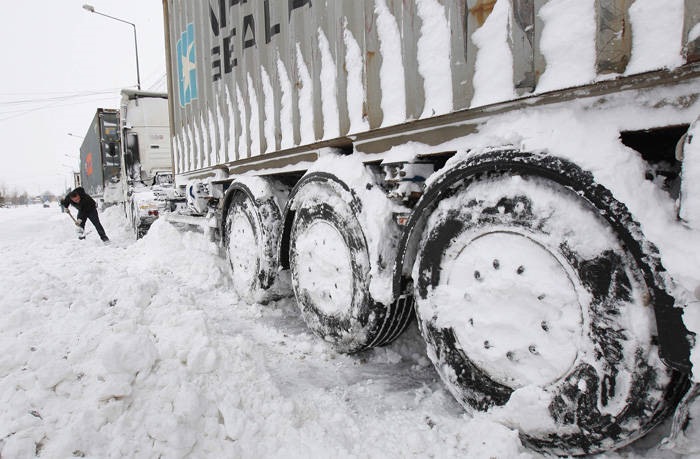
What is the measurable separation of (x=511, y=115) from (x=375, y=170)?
0.93 m

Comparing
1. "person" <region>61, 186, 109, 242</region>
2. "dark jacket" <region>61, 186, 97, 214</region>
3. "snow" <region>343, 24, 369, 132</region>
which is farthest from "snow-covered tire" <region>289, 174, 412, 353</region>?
"dark jacket" <region>61, 186, 97, 214</region>

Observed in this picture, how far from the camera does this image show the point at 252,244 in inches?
148

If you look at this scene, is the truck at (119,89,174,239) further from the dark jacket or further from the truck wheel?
the truck wheel

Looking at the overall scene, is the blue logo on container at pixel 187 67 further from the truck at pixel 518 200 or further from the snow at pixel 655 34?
the snow at pixel 655 34

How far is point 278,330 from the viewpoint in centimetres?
327

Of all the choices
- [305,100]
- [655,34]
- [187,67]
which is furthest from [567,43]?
[187,67]

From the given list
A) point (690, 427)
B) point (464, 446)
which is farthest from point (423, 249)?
point (690, 427)

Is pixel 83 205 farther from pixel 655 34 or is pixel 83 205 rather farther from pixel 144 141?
pixel 655 34

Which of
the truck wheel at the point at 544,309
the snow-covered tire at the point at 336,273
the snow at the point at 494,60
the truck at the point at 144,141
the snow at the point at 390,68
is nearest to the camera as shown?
the truck wheel at the point at 544,309

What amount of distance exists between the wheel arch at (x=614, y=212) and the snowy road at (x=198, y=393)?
0.58 metres

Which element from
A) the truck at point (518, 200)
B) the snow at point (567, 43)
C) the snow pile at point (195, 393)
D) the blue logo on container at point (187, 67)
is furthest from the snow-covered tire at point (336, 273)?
the blue logo on container at point (187, 67)

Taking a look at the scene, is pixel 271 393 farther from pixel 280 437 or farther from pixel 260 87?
pixel 260 87

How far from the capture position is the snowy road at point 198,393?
162 cm

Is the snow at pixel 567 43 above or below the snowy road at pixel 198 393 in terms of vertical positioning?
above
